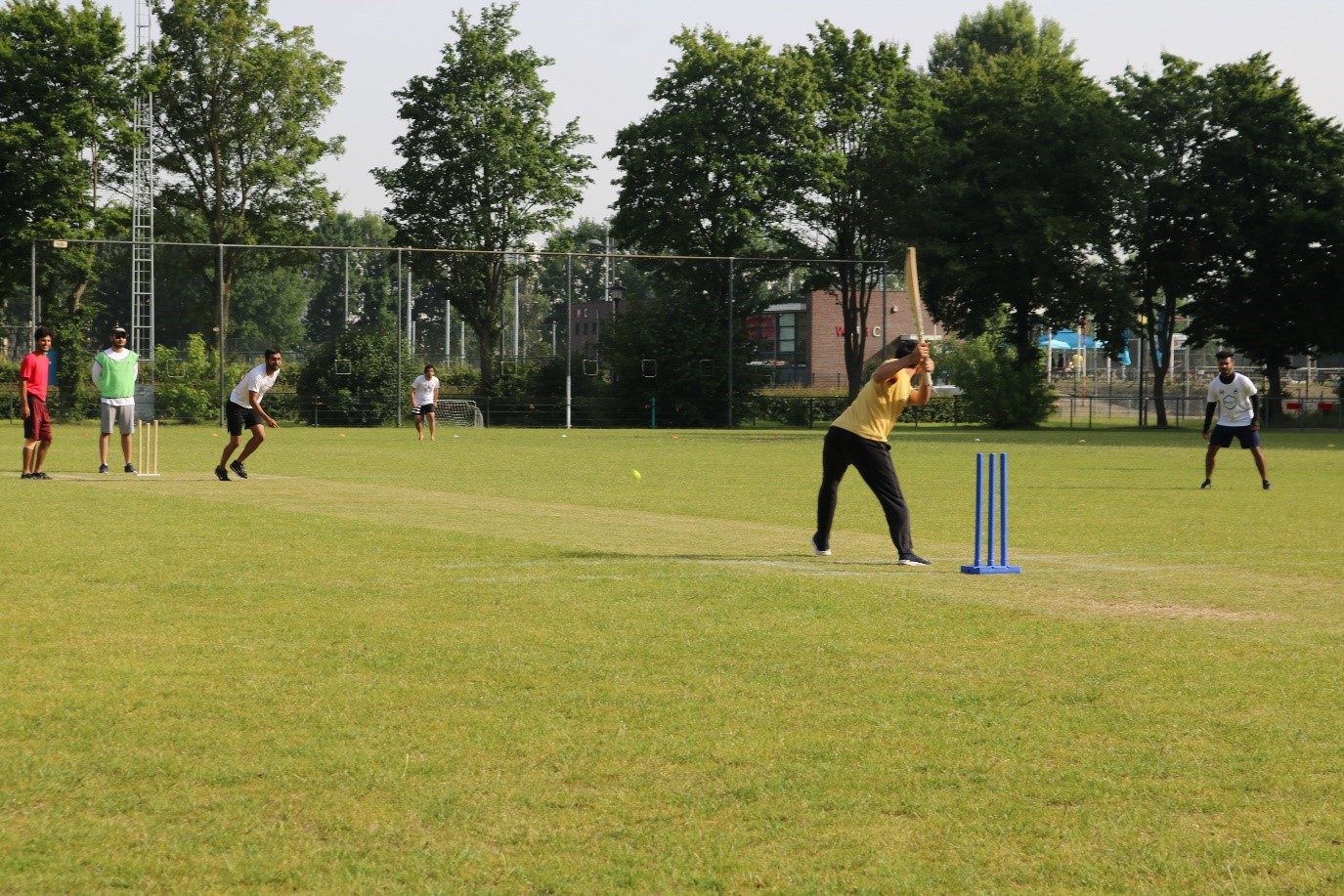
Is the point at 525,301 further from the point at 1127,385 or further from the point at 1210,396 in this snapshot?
the point at 1210,396

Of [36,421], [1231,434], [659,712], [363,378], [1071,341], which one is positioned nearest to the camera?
[659,712]

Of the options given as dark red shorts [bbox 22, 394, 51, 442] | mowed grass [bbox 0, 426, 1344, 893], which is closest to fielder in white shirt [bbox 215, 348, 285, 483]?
dark red shorts [bbox 22, 394, 51, 442]

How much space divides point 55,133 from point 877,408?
160 ft

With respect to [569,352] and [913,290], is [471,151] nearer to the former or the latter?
[569,352]

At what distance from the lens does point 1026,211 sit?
56688 mm

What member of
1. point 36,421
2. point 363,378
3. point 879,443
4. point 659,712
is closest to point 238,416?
point 36,421

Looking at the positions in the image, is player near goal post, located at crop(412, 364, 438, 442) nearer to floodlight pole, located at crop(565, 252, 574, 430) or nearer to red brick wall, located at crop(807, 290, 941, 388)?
floodlight pole, located at crop(565, 252, 574, 430)

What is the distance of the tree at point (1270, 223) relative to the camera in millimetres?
55531

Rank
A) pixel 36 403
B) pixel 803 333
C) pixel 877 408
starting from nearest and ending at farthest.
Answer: pixel 877 408, pixel 36 403, pixel 803 333

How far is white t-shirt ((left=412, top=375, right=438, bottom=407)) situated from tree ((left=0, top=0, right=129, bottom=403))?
55.5ft

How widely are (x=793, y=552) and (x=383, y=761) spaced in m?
8.40

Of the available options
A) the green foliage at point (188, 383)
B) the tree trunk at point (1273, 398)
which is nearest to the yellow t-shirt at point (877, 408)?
the green foliage at point (188, 383)

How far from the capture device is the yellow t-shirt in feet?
43.5

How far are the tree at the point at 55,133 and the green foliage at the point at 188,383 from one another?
371 centimetres
